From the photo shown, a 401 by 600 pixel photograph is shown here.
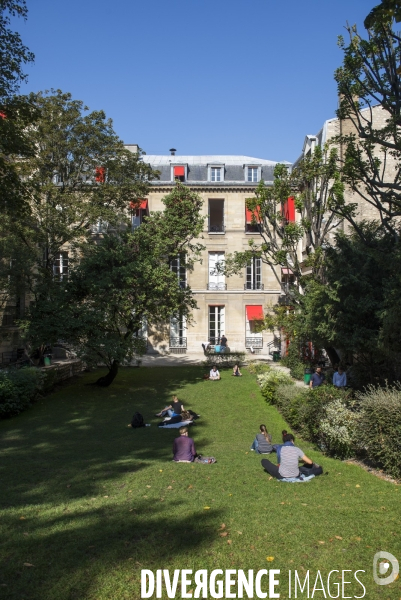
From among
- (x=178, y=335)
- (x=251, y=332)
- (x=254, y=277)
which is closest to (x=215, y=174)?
(x=254, y=277)

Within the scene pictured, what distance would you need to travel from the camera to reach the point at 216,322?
120 feet

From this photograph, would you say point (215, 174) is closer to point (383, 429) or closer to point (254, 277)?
point (254, 277)

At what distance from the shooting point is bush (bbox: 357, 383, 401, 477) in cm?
1034

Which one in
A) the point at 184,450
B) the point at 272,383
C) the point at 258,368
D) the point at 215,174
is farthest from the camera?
the point at 215,174

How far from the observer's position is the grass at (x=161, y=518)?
541 cm

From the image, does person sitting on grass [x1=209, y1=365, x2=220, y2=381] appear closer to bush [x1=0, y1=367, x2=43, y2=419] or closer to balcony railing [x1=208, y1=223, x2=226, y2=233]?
bush [x1=0, y1=367, x2=43, y2=419]

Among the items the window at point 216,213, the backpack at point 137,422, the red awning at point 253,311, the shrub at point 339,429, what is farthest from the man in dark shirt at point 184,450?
the window at point 216,213

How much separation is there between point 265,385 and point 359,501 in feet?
42.3

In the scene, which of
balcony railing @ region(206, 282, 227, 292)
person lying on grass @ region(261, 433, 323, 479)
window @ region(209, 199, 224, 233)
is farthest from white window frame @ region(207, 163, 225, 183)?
person lying on grass @ region(261, 433, 323, 479)

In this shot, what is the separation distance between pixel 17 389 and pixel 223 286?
2007 centimetres

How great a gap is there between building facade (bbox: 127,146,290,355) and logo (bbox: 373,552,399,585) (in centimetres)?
2996

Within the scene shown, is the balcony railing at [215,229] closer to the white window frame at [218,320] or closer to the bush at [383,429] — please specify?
the white window frame at [218,320]

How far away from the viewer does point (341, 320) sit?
15.8m

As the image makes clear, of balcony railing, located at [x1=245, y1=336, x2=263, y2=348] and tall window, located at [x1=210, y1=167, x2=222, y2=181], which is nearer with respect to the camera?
balcony railing, located at [x1=245, y1=336, x2=263, y2=348]
